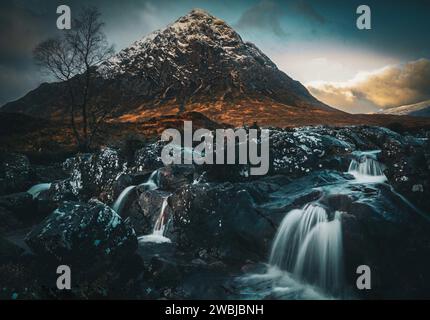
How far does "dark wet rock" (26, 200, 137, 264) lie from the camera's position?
12609 mm

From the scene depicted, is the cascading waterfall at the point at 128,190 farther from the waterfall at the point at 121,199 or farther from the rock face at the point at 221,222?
the rock face at the point at 221,222

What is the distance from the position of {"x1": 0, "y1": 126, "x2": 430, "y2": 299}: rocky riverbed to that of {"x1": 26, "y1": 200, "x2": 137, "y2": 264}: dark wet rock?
1.4 inches

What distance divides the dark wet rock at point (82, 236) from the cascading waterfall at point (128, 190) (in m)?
5.35

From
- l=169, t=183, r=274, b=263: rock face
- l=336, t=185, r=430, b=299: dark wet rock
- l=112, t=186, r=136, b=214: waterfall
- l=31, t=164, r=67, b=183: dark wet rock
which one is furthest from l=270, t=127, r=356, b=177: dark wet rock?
l=31, t=164, r=67, b=183: dark wet rock

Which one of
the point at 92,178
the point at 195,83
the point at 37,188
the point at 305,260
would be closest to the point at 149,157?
the point at 92,178

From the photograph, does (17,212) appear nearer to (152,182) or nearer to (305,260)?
(152,182)

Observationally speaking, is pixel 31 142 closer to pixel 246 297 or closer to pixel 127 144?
pixel 127 144

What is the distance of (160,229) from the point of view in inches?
670

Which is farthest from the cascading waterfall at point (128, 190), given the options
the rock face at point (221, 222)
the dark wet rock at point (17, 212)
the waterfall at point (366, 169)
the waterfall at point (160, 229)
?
the waterfall at point (366, 169)

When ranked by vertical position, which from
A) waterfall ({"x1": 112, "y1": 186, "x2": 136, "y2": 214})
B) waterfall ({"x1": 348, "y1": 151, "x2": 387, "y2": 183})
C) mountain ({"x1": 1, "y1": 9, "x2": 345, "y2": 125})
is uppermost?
mountain ({"x1": 1, "y1": 9, "x2": 345, "y2": 125})

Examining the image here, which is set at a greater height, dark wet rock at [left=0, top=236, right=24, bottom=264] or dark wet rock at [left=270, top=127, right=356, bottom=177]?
dark wet rock at [left=270, top=127, right=356, bottom=177]

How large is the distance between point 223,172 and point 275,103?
109732 mm

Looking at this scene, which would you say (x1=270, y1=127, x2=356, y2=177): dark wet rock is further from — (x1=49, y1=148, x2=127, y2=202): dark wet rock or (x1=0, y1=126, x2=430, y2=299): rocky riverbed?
(x1=49, y1=148, x2=127, y2=202): dark wet rock
